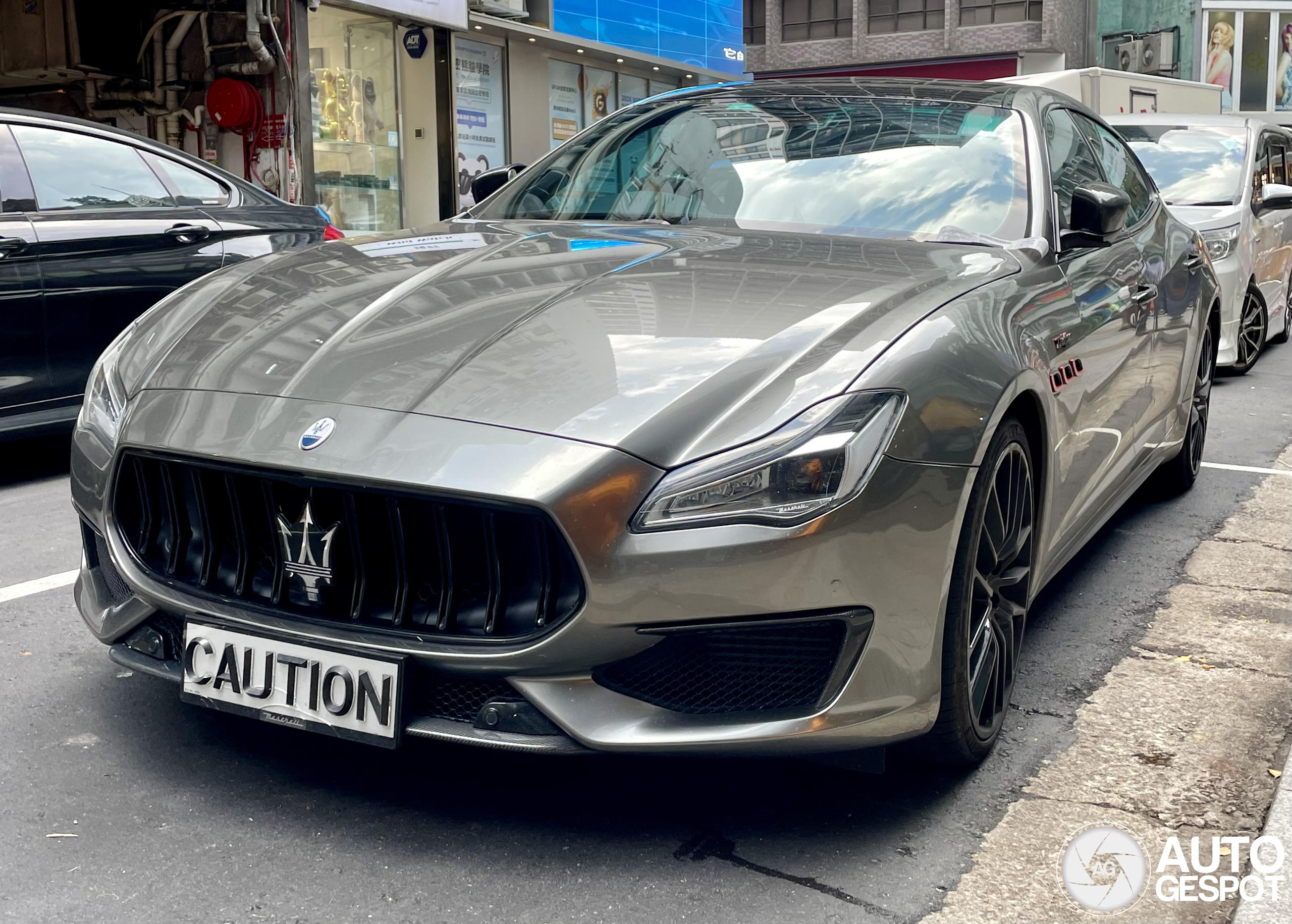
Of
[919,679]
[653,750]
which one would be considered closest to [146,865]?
[653,750]

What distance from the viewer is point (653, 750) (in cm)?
231

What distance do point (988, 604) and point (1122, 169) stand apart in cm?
247

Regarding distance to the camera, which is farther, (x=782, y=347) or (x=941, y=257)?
(x=941, y=257)

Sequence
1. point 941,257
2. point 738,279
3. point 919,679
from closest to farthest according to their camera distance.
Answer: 1. point 919,679
2. point 738,279
3. point 941,257

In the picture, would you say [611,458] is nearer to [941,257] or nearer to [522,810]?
[522,810]

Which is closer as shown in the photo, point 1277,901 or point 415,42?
point 1277,901

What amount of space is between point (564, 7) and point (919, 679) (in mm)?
16413

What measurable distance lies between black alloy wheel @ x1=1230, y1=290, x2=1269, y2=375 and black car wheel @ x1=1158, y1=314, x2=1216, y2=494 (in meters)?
3.65

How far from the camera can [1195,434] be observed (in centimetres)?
544

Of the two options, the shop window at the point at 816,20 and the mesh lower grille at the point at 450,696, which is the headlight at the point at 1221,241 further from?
the shop window at the point at 816,20

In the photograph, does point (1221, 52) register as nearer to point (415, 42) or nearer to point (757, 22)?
point (757, 22)

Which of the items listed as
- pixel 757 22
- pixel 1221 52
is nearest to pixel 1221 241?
pixel 757 22

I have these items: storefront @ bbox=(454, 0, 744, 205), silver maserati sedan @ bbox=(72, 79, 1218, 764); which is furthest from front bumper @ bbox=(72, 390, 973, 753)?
storefront @ bbox=(454, 0, 744, 205)

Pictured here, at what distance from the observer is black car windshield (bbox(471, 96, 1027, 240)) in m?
3.50
